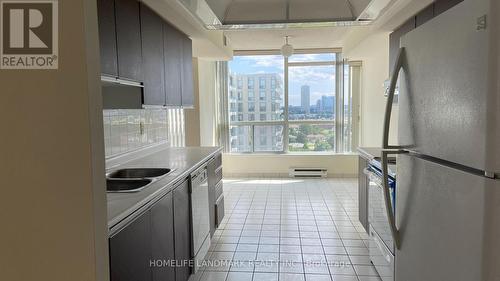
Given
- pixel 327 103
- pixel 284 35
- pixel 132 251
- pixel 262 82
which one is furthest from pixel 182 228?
pixel 327 103

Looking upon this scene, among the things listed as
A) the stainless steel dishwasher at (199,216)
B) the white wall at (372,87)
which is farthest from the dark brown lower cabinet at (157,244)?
the white wall at (372,87)

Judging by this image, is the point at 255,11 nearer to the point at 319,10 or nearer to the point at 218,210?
the point at 319,10

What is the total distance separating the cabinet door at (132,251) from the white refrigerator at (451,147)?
120 centimetres

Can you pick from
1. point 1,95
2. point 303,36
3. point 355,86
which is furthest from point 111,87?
point 355,86

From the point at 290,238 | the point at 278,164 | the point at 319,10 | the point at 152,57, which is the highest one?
the point at 319,10

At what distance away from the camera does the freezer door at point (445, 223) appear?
101 centimetres

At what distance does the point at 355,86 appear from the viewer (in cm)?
680

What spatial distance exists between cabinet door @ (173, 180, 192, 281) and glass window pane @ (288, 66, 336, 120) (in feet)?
15.6

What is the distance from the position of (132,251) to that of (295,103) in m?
5.76

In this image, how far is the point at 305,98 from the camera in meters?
7.04

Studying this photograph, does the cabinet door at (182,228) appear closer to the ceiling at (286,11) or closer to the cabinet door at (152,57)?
the cabinet door at (152,57)

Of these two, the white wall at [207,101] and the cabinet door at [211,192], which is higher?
A: the white wall at [207,101]

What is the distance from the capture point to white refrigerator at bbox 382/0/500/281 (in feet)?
3.25

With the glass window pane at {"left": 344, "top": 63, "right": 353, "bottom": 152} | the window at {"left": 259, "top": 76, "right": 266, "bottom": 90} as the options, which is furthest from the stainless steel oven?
the window at {"left": 259, "top": 76, "right": 266, "bottom": 90}
